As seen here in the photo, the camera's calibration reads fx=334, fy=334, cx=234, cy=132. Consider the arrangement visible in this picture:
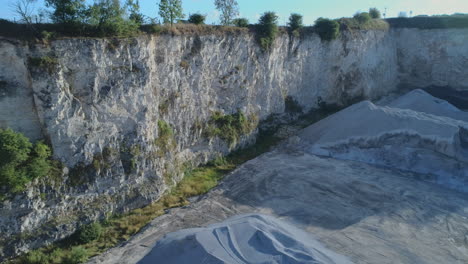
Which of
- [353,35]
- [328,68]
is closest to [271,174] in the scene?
[328,68]

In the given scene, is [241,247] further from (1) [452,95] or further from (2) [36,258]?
(1) [452,95]

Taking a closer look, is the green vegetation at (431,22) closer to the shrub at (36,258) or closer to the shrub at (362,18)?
the shrub at (362,18)

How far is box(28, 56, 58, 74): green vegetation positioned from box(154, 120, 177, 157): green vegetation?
5774mm

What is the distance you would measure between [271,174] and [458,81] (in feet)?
87.5

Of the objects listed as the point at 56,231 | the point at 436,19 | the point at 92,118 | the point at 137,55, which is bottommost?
the point at 56,231

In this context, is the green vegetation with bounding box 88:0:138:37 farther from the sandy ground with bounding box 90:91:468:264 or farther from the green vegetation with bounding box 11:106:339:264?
the sandy ground with bounding box 90:91:468:264

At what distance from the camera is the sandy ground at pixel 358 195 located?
13.1 metres

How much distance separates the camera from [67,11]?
13781 millimetres

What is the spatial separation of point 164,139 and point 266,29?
38.4 ft

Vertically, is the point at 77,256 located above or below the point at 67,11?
below

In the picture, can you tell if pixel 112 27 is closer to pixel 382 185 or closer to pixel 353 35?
pixel 382 185

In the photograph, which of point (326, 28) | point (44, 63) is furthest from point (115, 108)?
point (326, 28)

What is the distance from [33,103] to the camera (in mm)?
12969

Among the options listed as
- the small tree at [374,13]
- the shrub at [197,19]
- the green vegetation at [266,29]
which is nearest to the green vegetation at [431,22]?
the small tree at [374,13]
